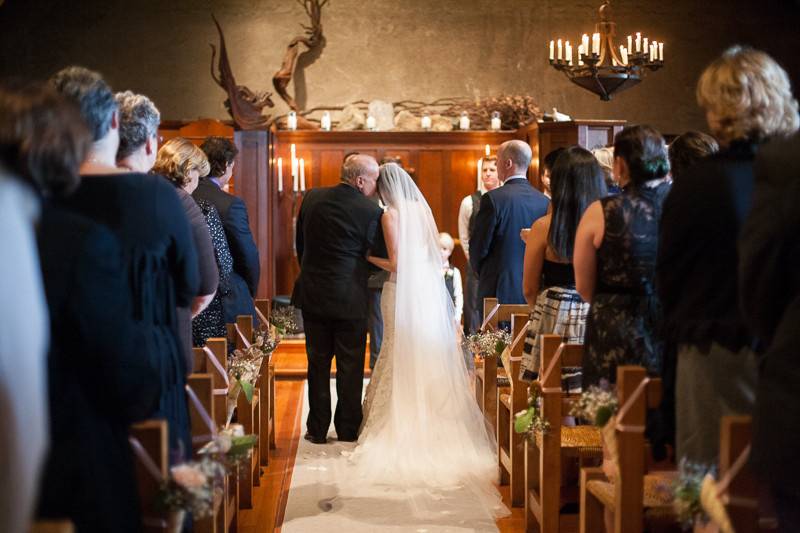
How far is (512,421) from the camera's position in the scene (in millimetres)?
4910

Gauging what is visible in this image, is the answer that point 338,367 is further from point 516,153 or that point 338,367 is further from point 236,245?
point 516,153

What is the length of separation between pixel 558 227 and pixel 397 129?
7447 mm

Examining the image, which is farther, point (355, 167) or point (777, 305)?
point (355, 167)

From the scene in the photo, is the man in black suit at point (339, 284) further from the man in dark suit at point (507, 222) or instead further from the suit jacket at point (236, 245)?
the suit jacket at point (236, 245)

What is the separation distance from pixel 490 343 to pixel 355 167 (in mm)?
1593

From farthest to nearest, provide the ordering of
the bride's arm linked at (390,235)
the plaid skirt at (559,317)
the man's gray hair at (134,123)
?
the bride's arm linked at (390,235) → the plaid skirt at (559,317) → the man's gray hair at (134,123)

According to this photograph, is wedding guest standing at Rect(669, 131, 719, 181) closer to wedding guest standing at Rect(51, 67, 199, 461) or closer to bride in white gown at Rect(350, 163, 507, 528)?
wedding guest standing at Rect(51, 67, 199, 461)

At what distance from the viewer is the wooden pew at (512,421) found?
4867 millimetres

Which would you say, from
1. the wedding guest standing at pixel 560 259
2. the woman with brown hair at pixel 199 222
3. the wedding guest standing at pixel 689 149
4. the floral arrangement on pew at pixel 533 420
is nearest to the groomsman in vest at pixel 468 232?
the woman with brown hair at pixel 199 222

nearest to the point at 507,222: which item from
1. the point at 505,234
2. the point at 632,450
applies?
the point at 505,234

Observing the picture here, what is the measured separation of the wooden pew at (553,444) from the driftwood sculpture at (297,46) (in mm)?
8456

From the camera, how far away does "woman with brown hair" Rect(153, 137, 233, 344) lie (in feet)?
13.5

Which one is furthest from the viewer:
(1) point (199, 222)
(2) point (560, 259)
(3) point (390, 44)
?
(3) point (390, 44)

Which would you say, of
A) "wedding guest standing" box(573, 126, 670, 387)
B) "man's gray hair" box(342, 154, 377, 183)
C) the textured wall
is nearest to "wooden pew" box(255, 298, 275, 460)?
"man's gray hair" box(342, 154, 377, 183)
